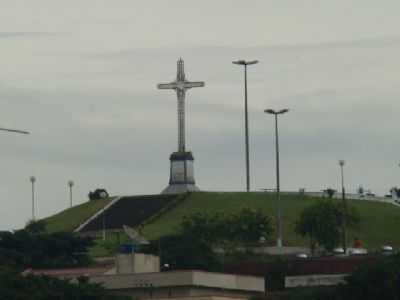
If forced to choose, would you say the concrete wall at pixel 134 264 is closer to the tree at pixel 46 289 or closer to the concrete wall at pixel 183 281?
the concrete wall at pixel 183 281

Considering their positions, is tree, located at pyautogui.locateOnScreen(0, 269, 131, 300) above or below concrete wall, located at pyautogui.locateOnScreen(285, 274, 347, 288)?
below

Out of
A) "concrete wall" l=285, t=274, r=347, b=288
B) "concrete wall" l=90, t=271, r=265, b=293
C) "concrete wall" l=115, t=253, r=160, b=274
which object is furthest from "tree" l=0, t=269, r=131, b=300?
"concrete wall" l=285, t=274, r=347, b=288

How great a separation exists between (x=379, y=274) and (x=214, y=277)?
10311mm

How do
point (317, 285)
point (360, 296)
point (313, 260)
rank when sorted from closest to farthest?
point (360, 296) < point (317, 285) < point (313, 260)

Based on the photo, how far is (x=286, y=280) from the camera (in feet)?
572

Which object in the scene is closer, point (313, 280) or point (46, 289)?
point (46, 289)

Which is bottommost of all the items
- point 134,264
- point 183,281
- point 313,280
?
point 183,281

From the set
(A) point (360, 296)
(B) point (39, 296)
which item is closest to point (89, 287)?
(B) point (39, 296)

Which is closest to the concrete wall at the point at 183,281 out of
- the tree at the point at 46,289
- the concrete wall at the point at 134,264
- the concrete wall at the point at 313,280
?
the tree at the point at 46,289

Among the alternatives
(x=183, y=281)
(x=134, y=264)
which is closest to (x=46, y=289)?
(x=183, y=281)

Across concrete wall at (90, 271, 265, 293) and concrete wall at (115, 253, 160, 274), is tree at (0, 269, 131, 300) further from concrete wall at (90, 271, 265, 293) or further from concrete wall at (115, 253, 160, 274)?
concrete wall at (115, 253, 160, 274)

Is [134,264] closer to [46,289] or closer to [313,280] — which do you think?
[313,280]

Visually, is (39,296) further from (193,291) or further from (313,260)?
(313,260)

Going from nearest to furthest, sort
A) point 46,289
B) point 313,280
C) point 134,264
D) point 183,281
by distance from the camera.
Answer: point 183,281 < point 46,289 < point 134,264 < point 313,280
